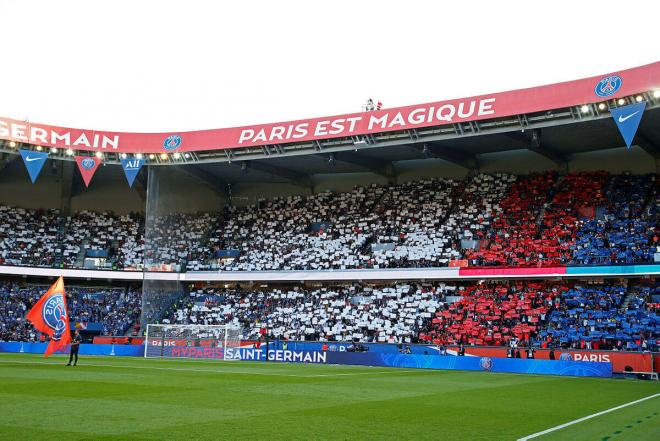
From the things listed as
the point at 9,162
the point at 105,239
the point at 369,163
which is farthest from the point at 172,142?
the point at 369,163

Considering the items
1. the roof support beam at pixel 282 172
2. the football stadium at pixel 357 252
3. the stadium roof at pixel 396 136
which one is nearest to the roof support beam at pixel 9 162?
the football stadium at pixel 357 252

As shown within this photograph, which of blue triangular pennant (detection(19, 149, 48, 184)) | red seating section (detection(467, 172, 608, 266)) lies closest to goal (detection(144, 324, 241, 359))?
blue triangular pennant (detection(19, 149, 48, 184))

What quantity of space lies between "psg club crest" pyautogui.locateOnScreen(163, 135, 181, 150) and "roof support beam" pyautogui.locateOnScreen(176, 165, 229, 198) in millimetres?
2245

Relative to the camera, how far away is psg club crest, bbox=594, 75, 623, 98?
3325 centimetres

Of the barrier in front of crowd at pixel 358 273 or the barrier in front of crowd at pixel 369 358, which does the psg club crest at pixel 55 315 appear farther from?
the barrier in front of crowd at pixel 358 273

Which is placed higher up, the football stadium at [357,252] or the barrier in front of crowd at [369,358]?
the football stadium at [357,252]

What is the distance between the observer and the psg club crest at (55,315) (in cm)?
2862

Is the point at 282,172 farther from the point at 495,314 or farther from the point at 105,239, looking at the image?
the point at 495,314

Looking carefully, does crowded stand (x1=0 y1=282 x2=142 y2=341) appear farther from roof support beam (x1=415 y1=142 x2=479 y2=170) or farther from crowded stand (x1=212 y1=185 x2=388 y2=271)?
roof support beam (x1=415 y1=142 x2=479 y2=170)

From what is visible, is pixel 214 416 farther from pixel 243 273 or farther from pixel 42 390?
pixel 243 273

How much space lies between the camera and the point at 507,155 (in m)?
46.6

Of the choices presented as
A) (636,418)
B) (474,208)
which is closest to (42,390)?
(636,418)

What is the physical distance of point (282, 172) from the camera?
51.7 metres

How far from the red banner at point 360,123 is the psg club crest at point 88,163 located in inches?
56.8
